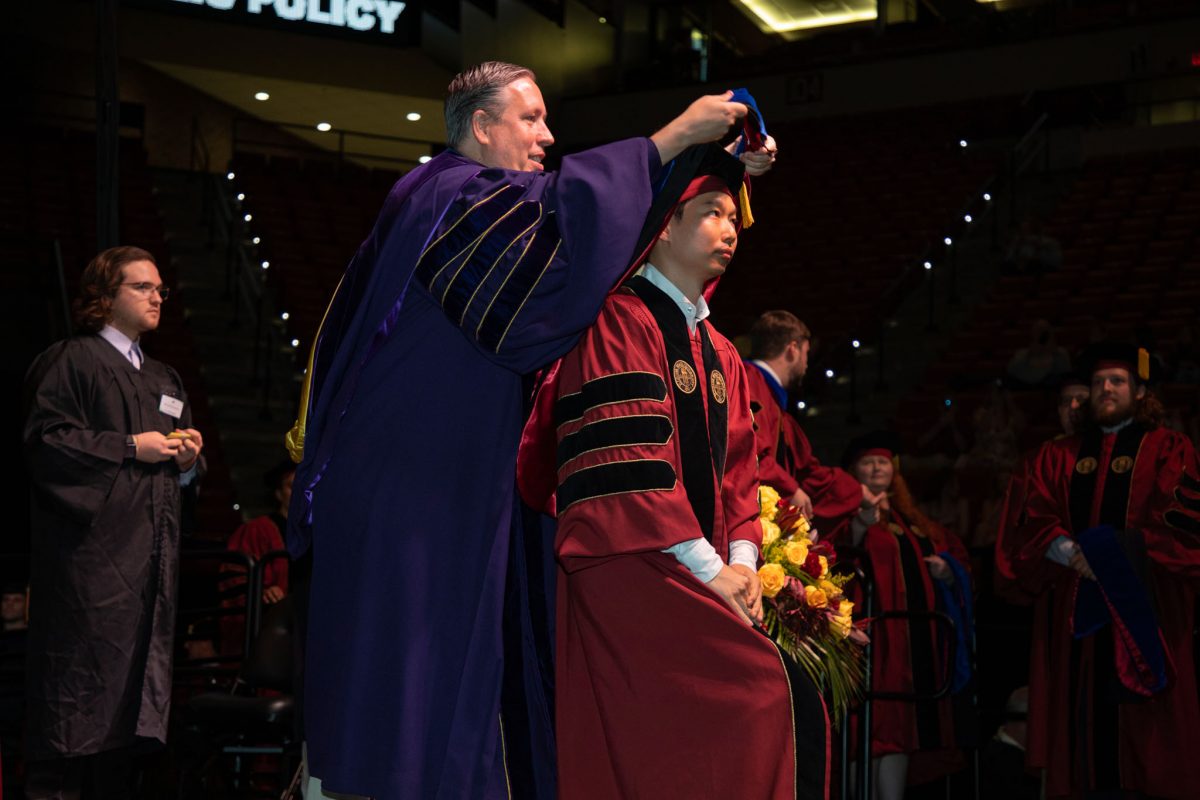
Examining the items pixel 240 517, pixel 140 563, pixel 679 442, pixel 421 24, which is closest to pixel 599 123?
pixel 421 24

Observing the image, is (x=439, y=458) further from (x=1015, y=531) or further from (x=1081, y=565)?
(x=1015, y=531)

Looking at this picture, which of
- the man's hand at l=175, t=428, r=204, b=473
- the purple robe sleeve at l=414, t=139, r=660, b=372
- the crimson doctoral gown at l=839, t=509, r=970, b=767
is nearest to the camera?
the purple robe sleeve at l=414, t=139, r=660, b=372

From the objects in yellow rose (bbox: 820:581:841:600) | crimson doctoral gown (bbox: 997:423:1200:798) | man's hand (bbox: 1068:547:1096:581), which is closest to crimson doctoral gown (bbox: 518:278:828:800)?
yellow rose (bbox: 820:581:841:600)

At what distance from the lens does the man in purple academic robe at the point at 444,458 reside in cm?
253

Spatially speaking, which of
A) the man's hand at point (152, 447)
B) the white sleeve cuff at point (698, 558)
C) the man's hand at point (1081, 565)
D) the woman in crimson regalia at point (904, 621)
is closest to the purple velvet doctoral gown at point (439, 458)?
the white sleeve cuff at point (698, 558)

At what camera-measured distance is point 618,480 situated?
268 cm

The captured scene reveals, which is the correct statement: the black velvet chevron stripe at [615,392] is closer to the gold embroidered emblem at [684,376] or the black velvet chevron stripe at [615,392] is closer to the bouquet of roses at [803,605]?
the gold embroidered emblem at [684,376]

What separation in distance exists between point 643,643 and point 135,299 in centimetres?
254

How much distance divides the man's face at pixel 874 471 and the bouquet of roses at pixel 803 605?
3.17 meters

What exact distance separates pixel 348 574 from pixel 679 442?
702 mm

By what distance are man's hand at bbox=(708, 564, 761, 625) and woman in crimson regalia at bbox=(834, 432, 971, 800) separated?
324cm

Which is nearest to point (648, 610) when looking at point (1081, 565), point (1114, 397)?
point (1081, 565)

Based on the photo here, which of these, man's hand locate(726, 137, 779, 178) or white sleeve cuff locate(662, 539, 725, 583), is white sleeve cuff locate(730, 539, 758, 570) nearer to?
white sleeve cuff locate(662, 539, 725, 583)

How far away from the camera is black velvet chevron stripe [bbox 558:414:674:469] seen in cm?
272
